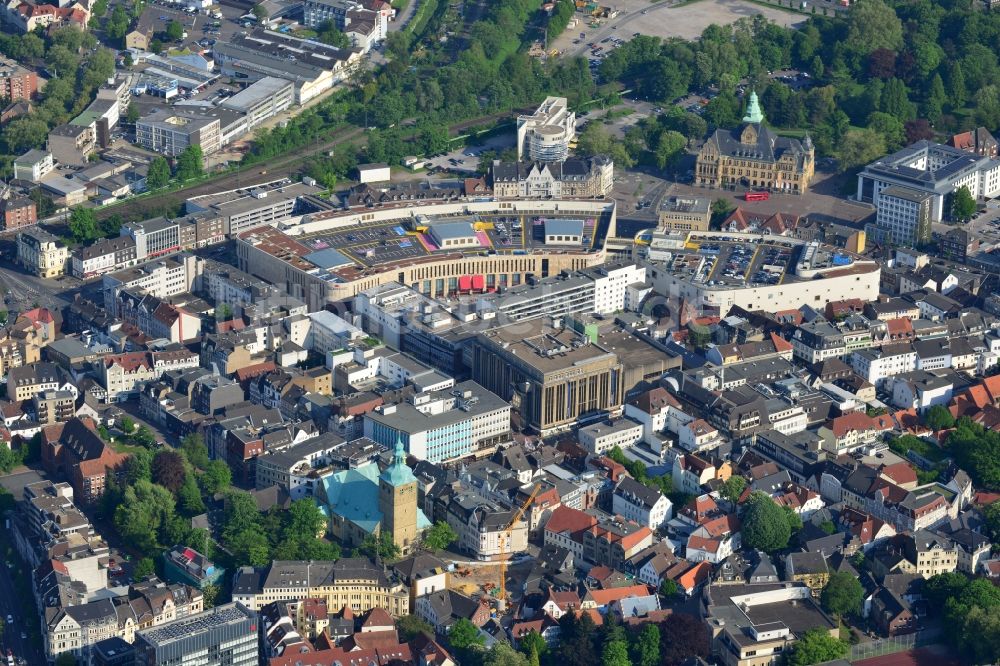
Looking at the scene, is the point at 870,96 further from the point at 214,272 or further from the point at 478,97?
the point at 214,272

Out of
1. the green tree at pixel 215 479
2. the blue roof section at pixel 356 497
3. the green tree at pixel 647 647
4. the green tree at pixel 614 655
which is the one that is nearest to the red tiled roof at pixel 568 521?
the blue roof section at pixel 356 497

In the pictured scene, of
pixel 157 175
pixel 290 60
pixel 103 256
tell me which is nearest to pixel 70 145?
pixel 157 175

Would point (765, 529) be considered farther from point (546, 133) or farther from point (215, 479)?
point (546, 133)

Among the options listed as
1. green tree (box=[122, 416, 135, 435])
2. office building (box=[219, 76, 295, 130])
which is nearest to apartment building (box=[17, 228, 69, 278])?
green tree (box=[122, 416, 135, 435])

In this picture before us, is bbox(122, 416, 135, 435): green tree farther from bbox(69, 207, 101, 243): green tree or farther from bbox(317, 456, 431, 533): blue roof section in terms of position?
bbox(69, 207, 101, 243): green tree

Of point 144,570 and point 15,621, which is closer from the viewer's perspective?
point 15,621

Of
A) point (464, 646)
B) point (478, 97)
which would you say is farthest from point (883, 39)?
point (464, 646)
